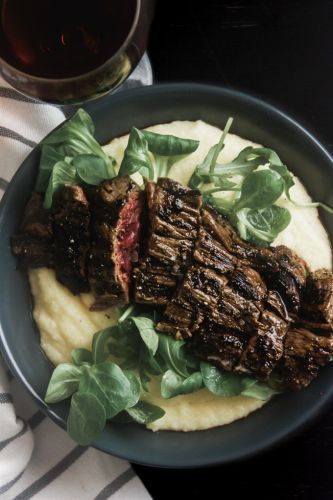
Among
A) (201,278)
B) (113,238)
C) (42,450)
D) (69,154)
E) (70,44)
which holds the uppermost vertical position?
(70,44)

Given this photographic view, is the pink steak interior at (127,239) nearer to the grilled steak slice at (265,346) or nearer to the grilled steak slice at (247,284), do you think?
the grilled steak slice at (247,284)

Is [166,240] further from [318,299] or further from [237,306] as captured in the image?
[318,299]

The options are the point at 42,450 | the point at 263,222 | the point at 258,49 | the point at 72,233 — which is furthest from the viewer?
the point at 258,49

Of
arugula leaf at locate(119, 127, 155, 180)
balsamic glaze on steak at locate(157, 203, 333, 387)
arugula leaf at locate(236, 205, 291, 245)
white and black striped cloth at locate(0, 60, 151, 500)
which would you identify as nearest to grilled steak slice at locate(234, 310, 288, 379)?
balsamic glaze on steak at locate(157, 203, 333, 387)

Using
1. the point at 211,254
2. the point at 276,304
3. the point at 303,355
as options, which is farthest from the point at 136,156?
the point at 303,355

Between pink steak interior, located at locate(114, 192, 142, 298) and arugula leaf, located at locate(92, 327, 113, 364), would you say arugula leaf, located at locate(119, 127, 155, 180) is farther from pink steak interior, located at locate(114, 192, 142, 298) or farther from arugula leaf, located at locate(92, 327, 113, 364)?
arugula leaf, located at locate(92, 327, 113, 364)

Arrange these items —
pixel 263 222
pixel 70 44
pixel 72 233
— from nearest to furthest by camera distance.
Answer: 1. pixel 70 44
2. pixel 72 233
3. pixel 263 222
